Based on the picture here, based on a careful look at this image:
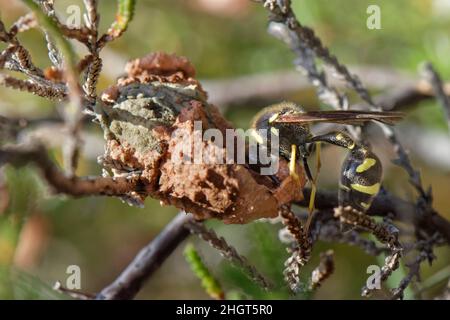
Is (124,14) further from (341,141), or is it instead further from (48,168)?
(341,141)

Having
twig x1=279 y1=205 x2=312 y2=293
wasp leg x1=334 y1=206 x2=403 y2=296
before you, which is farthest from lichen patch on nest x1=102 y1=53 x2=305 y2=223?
wasp leg x1=334 y1=206 x2=403 y2=296

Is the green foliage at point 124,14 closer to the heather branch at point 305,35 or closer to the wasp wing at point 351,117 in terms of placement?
the heather branch at point 305,35

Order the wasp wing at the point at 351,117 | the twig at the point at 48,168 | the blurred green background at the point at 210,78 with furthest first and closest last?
the blurred green background at the point at 210,78 → the wasp wing at the point at 351,117 → the twig at the point at 48,168

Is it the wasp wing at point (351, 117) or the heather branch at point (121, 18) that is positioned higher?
the heather branch at point (121, 18)

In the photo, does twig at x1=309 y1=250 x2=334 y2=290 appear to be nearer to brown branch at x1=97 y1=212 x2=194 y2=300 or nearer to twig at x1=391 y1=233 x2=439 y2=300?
twig at x1=391 y1=233 x2=439 y2=300

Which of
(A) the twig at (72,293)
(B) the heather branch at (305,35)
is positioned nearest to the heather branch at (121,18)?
(B) the heather branch at (305,35)
